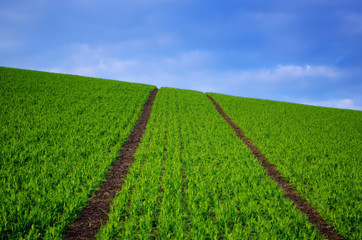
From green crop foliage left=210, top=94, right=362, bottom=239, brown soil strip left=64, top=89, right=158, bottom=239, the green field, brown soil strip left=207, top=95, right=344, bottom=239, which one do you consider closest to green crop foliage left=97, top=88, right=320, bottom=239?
A: the green field

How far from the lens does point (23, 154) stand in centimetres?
721

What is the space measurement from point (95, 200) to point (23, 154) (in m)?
4.37

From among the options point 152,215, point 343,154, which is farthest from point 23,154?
point 343,154

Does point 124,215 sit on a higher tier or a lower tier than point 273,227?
lower

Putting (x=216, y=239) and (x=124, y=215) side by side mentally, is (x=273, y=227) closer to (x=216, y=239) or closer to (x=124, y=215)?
(x=216, y=239)

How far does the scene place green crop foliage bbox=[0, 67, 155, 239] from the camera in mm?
4344

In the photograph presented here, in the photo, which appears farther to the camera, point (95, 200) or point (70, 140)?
A: point (70, 140)

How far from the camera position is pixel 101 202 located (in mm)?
5492

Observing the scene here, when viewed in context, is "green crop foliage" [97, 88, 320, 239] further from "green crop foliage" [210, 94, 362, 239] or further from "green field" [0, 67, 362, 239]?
"green crop foliage" [210, 94, 362, 239]

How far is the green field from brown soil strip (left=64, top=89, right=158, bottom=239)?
23 centimetres

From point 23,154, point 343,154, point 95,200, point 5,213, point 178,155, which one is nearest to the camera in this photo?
point 5,213

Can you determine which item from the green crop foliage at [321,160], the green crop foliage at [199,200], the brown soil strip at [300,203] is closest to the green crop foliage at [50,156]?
the green crop foliage at [199,200]

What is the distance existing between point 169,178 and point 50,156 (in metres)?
5.22

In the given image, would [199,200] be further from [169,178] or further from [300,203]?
[300,203]
